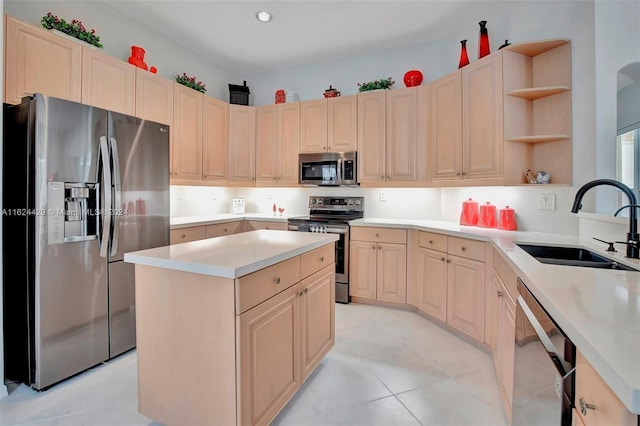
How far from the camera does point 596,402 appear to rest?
63 centimetres

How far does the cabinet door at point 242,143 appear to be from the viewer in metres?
3.92

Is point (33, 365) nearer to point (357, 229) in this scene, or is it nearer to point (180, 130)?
point (180, 130)

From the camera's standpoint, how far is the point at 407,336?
8.42 ft

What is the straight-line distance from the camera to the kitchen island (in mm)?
1270

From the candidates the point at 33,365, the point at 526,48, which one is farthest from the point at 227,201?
the point at 526,48

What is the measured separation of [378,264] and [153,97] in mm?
2795

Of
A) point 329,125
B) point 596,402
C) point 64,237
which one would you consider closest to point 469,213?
point 329,125

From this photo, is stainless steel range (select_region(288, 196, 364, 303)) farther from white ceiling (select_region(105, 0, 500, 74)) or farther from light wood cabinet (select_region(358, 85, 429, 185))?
white ceiling (select_region(105, 0, 500, 74))

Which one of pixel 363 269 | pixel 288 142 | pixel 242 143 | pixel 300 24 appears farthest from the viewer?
pixel 242 143

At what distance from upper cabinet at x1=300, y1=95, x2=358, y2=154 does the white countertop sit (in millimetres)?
1941

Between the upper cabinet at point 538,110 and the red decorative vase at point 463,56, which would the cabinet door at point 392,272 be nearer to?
the upper cabinet at point 538,110

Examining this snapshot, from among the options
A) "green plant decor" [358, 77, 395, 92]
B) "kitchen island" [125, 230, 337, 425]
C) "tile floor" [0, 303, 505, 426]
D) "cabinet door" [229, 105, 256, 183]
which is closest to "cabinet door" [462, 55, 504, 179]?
"green plant decor" [358, 77, 395, 92]

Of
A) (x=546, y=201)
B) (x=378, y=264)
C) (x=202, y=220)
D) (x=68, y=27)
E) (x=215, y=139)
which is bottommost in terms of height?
(x=378, y=264)

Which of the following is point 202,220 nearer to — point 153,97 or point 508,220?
point 153,97
